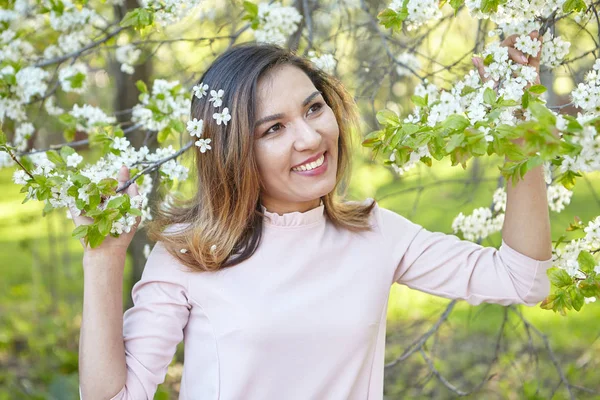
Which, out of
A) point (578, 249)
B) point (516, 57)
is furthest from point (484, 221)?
point (516, 57)

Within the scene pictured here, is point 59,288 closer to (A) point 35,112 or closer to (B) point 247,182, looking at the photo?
(A) point 35,112

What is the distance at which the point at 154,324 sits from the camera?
5.03 ft

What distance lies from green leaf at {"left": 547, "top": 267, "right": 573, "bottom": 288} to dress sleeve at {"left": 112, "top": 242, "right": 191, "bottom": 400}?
0.81m

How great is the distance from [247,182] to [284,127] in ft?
0.52

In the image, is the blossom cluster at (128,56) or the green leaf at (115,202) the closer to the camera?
the green leaf at (115,202)

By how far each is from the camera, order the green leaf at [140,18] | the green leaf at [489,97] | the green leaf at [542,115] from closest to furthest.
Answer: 1. the green leaf at [542,115]
2. the green leaf at [489,97]
3. the green leaf at [140,18]

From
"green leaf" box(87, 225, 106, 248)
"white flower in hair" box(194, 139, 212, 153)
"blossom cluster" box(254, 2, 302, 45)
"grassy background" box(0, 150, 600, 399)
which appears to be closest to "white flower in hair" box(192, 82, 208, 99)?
"white flower in hair" box(194, 139, 212, 153)

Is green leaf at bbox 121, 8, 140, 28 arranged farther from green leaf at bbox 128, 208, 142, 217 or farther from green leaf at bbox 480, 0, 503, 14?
green leaf at bbox 480, 0, 503, 14

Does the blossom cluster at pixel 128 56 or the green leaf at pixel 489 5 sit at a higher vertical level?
the green leaf at pixel 489 5

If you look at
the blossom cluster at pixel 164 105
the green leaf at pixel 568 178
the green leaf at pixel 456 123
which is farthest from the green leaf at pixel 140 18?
the green leaf at pixel 568 178

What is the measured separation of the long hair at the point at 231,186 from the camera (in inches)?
61.8

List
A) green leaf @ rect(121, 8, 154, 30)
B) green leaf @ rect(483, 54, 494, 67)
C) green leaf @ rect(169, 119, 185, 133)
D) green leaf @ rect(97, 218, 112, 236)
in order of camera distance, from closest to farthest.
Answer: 1. green leaf @ rect(97, 218, 112, 236)
2. green leaf @ rect(483, 54, 494, 67)
3. green leaf @ rect(121, 8, 154, 30)
4. green leaf @ rect(169, 119, 185, 133)

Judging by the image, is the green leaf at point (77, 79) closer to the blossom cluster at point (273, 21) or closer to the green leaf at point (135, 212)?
the blossom cluster at point (273, 21)

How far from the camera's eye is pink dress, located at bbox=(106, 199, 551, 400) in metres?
1.51
